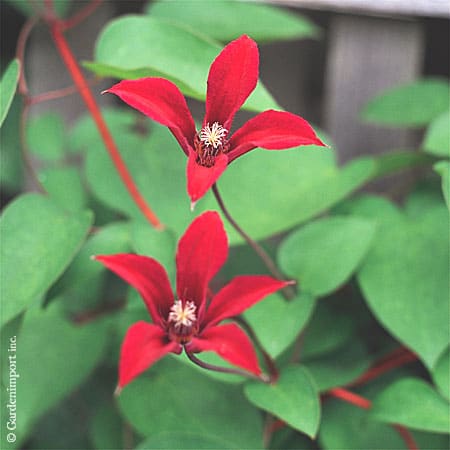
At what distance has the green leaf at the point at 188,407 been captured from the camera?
0.59 meters

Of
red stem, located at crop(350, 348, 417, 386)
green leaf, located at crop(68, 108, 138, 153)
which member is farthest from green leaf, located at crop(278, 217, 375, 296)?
green leaf, located at crop(68, 108, 138, 153)

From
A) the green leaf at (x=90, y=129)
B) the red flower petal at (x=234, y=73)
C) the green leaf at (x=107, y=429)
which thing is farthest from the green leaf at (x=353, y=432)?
the green leaf at (x=90, y=129)

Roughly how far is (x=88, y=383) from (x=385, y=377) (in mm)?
324

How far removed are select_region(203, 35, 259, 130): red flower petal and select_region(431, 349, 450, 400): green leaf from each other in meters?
0.26

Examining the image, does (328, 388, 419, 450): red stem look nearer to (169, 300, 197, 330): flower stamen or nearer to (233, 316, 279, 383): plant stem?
(233, 316, 279, 383): plant stem

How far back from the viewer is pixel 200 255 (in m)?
0.46

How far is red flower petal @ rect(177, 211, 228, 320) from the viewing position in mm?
448

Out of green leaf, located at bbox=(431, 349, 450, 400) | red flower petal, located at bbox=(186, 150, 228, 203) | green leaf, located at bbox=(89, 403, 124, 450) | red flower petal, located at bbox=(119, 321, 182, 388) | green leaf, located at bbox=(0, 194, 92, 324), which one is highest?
red flower petal, located at bbox=(186, 150, 228, 203)

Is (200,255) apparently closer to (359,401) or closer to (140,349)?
(140,349)

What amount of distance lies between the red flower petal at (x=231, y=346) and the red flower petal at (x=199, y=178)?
0.31ft

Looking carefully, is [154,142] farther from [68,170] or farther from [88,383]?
[88,383]

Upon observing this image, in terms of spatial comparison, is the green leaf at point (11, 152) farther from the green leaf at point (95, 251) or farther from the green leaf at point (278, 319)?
the green leaf at point (278, 319)

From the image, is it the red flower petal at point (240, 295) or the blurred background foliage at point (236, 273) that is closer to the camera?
the red flower petal at point (240, 295)

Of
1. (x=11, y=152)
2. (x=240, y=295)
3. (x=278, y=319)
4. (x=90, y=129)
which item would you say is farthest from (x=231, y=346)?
(x=11, y=152)
